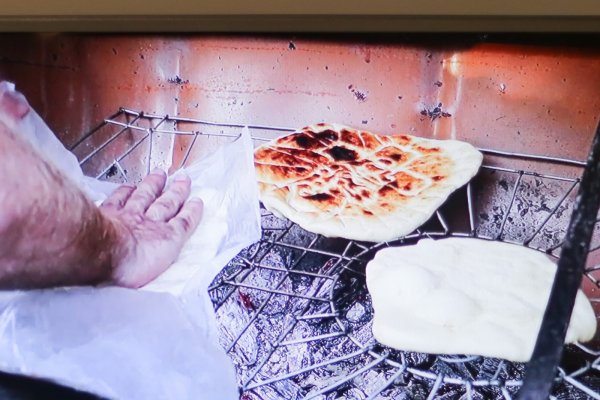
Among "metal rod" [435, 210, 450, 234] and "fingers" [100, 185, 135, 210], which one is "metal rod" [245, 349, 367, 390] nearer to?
"metal rod" [435, 210, 450, 234]

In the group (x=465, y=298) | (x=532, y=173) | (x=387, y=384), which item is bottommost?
(x=387, y=384)

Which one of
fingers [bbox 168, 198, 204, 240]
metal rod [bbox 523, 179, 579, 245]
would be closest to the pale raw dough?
metal rod [bbox 523, 179, 579, 245]

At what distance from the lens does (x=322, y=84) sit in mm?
981

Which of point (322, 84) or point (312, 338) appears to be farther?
point (322, 84)

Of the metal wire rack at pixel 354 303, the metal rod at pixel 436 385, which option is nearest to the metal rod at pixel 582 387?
the metal wire rack at pixel 354 303

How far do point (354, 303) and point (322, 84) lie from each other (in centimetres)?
33

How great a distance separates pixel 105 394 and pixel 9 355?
133 millimetres

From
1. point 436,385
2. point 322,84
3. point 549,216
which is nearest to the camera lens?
point 436,385

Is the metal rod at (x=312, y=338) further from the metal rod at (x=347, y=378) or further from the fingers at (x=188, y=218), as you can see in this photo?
the fingers at (x=188, y=218)

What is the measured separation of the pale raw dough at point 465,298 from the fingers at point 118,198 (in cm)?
36

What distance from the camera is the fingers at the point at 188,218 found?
36.3 inches

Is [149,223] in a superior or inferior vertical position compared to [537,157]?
inferior

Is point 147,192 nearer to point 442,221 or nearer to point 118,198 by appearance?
point 118,198

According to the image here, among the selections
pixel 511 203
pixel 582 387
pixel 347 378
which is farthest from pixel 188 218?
pixel 582 387
